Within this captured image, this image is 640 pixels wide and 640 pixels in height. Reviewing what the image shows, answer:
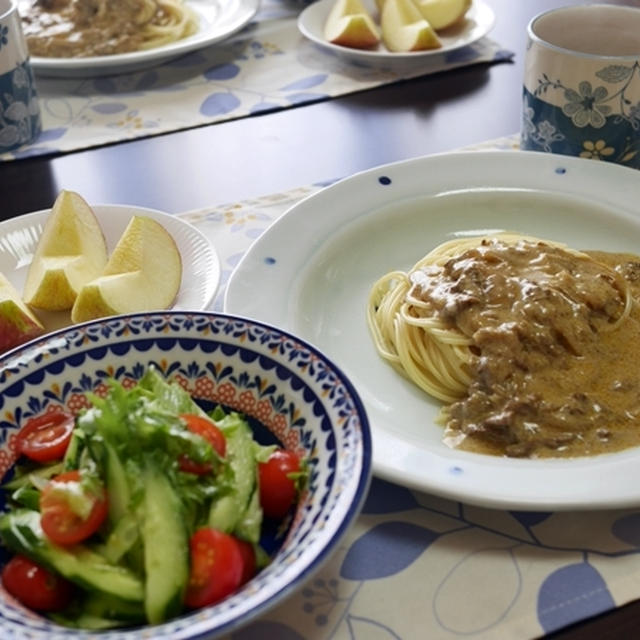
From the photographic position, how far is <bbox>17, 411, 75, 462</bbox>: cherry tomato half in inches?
43.5

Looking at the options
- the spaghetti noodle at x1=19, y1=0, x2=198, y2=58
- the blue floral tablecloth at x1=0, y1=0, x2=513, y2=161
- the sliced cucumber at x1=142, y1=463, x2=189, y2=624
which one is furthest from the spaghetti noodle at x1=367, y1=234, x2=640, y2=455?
the spaghetti noodle at x1=19, y1=0, x2=198, y2=58

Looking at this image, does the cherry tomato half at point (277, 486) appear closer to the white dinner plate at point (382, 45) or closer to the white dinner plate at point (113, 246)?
the white dinner plate at point (113, 246)

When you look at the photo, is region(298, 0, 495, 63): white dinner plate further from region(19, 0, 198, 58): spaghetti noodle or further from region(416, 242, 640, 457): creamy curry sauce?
region(416, 242, 640, 457): creamy curry sauce

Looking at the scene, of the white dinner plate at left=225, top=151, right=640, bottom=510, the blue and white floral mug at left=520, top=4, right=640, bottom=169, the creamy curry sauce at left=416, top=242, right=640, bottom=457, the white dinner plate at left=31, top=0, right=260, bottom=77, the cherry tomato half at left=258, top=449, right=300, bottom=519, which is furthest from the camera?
the white dinner plate at left=31, top=0, right=260, bottom=77

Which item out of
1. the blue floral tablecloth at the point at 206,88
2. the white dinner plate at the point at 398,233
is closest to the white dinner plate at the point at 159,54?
the blue floral tablecloth at the point at 206,88

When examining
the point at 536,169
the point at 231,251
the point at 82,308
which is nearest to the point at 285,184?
the point at 231,251

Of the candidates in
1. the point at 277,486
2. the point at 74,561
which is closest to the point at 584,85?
the point at 277,486

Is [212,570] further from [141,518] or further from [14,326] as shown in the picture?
[14,326]

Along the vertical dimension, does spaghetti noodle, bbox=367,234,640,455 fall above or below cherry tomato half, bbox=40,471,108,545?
below

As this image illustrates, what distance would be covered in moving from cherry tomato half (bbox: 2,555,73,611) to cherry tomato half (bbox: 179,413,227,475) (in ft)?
0.57

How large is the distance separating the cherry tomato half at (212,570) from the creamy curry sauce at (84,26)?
183cm

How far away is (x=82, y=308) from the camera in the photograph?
1.45m

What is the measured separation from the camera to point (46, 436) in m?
1.13

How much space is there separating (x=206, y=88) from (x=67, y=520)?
5.44 feet
